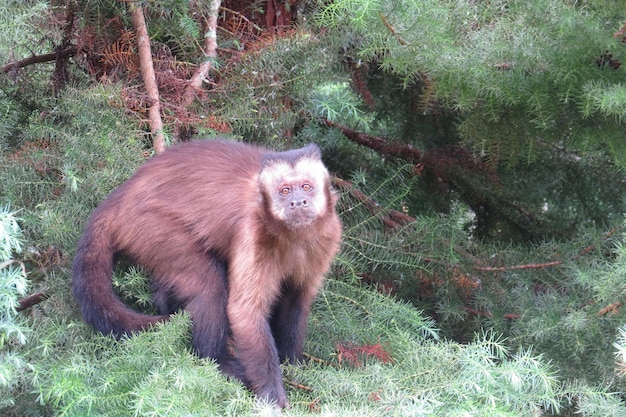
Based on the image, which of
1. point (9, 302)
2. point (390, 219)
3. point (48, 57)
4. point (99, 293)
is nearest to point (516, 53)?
point (390, 219)

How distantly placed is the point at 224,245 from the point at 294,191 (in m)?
0.43

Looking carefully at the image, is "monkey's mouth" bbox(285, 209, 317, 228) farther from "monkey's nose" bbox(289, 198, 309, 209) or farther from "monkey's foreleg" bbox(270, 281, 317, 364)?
"monkey's foreleg" bbox(270, 281, 317, 364)

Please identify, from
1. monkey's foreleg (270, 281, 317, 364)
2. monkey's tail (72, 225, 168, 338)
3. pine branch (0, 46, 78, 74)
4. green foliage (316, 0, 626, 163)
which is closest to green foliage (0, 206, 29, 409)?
monkey's tail (72, 225, 168, 338)

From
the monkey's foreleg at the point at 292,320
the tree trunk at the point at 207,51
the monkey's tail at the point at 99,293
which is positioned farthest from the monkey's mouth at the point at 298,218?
the tree trunk at the point at 207,51

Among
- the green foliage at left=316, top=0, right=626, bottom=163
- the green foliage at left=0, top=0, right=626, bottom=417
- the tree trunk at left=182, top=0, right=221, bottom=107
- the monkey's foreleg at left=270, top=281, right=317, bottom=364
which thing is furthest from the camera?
the tree trunk at left=182, top=0, right=221, bottom=107

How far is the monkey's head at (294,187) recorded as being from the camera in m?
3.65

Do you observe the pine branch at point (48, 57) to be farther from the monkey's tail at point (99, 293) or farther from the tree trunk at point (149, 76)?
the monkey's tail at point (99, 293)

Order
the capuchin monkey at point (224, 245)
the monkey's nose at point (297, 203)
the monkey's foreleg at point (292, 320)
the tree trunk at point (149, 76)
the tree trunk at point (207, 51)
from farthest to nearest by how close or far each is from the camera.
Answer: the tree trunk at point (207, 51), the tree trunk at point (149, 76), the monkey's foreleg at point (292, 320), the monkey's nose at point (297, 203), the capuchin monkey at point (224, 245)

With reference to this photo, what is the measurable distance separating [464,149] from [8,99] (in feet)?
9.04

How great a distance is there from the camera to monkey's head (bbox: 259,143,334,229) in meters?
3.65

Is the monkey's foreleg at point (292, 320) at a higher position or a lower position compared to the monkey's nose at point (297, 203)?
lower

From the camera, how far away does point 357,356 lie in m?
3.30

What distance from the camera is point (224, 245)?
374 cm

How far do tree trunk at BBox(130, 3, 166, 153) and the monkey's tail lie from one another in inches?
25.2
